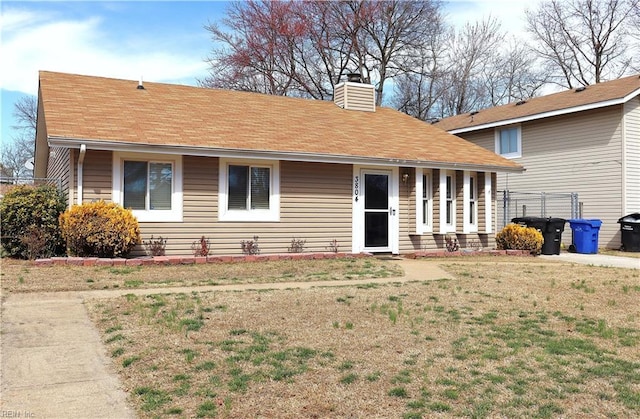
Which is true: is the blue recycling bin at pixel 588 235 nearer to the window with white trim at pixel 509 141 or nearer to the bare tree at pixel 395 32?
the window with white trim at pixel 509 141

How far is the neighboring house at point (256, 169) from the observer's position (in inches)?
482

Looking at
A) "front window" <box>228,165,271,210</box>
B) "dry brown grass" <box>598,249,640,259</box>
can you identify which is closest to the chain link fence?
"dry brown grass" <box>598,249,640,259</box>

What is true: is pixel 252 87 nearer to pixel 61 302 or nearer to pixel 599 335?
pixel 61 302

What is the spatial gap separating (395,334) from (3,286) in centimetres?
597

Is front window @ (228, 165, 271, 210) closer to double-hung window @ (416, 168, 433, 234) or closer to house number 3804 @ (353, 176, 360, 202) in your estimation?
house number 3804 @ (353, 176, 360, 202)

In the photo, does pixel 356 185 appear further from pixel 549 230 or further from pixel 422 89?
pixel 422 89

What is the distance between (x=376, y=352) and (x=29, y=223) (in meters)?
8.74

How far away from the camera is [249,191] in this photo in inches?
534

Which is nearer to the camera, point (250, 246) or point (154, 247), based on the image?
point (154, 247)

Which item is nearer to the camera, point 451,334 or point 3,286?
point 451,334

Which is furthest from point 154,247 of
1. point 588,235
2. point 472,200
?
point 588,235

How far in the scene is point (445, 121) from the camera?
28.5 m

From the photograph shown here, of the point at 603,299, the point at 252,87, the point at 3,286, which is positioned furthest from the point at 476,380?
the point at 252,87

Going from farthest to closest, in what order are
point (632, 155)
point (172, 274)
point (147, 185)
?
point (632, 155) < point (147, 185) < point (172, 274)
